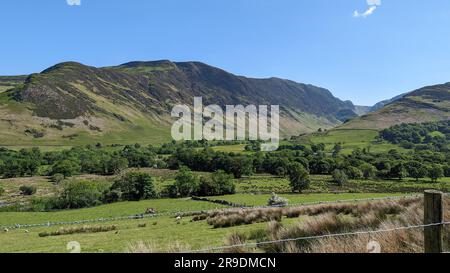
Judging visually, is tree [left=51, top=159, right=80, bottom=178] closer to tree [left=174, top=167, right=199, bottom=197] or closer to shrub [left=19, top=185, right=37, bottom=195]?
shrub [left=19, top=185, right=37, bottom=195]

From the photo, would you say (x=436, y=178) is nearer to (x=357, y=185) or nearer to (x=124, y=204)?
(x=357, y=185)

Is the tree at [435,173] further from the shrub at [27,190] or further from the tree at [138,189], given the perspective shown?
the shrub at [27,190]

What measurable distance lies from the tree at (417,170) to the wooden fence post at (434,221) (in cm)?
12924

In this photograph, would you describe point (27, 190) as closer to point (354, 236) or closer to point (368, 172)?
point (368, 172)

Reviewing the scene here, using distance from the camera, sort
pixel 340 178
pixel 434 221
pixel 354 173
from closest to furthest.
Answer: pixel 434 221 → pixel 340 178 → pixel 354 173

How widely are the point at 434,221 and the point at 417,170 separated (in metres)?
133

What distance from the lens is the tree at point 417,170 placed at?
125 meters

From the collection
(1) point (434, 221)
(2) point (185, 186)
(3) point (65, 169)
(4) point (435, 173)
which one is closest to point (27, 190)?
(3) point (65, 169)

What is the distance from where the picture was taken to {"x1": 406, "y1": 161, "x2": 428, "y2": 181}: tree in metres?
125

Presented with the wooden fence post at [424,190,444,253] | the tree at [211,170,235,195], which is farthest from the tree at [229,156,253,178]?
the wooden fence post at [424,190,444,253]

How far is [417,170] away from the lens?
125 metres
